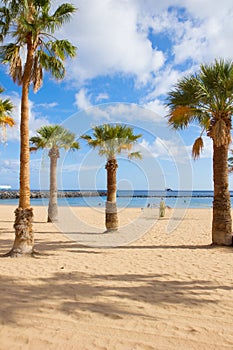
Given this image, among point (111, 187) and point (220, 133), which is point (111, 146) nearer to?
point (111, 187)

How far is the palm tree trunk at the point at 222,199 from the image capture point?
32.7 feet

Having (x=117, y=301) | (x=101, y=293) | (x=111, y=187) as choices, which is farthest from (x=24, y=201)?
(x=111, y=187)

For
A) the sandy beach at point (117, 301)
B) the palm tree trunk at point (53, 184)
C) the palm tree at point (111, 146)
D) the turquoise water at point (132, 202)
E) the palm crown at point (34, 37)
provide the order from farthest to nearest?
the turquoise water at point (132, 202), the palm tree trunk at point (53, 184), the palm tree at point (111, 146), the palm crown at point (34, 37), the sandy beach at point (117, 301)

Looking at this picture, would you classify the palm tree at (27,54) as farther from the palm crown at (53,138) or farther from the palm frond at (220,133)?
the palm crown at (53,138)

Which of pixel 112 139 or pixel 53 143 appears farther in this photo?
pixel 53 143

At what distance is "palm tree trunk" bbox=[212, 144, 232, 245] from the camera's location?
9.96 m

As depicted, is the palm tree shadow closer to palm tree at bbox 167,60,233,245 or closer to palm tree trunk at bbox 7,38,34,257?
palm tree trunk at bbox 7,38,34,257

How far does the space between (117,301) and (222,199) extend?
6.42 meters

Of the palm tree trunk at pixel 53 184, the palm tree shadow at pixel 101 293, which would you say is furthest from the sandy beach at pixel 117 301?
the palm tree trunk at pixel 53 184

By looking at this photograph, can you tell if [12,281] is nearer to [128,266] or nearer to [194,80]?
[128,266]

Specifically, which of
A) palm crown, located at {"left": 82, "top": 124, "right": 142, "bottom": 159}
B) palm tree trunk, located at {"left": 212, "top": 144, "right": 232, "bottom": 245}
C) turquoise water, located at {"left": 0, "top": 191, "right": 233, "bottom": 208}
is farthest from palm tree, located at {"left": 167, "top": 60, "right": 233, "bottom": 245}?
turquoise water, located at {"left": 0, "top": 191, "right": 233, "bottom": 208}

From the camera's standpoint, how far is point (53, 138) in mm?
19109

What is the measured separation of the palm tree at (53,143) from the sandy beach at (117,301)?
10050 millimetres

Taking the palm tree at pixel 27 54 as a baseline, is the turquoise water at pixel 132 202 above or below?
below
